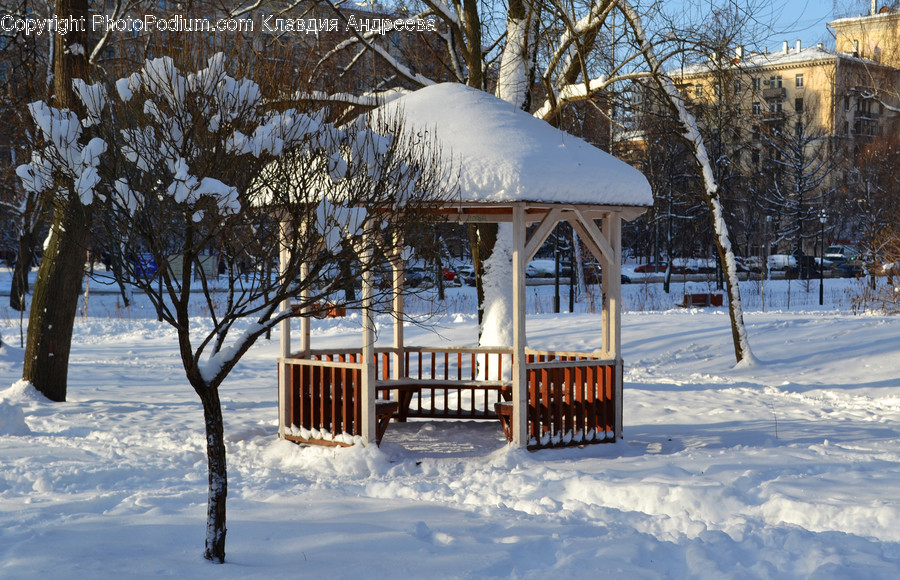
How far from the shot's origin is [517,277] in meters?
8.53

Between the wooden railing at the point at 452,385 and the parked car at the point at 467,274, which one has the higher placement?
the parked car at the point at 467,274

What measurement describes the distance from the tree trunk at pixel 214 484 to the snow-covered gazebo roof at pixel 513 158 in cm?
356

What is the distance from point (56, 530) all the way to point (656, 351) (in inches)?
511

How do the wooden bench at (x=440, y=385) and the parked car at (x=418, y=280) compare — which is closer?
the parked car at (x=418, y=280)

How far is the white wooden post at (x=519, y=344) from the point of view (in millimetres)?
8469

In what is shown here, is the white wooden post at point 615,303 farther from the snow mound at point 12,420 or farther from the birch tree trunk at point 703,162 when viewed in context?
the snow mound at point 12,420

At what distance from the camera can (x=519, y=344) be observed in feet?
28.1

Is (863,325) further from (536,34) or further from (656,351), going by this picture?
(536,34)

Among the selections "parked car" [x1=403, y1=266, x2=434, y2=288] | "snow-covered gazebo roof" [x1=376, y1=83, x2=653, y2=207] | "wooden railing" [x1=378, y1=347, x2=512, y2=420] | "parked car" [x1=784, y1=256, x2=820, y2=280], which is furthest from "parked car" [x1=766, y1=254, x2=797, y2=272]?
"parked car" [x1=403, y1=266, x2=434, y2=288]

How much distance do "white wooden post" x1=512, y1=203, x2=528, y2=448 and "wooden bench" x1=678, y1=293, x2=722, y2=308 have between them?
19021mm

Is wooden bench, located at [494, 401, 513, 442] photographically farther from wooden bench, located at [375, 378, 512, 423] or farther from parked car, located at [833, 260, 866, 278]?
parked car, located at [833, 260, 866, 278]

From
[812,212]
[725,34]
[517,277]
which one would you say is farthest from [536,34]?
[812,212]

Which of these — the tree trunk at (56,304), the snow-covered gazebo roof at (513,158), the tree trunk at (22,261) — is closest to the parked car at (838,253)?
the tree trunk at (22,261)

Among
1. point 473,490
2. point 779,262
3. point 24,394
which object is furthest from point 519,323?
point 779,262
